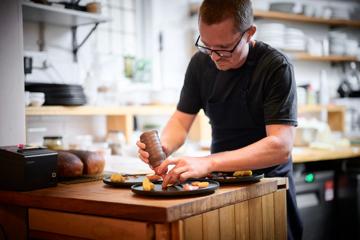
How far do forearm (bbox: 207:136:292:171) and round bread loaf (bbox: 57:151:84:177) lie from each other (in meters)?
0.63

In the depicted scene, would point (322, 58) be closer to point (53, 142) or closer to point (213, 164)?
point (53, 142)

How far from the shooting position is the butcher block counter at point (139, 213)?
1445mm

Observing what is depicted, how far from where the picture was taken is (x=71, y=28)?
367 centimetres

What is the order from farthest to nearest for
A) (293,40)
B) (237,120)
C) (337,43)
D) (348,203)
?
(337,43) → (293,40) → (348,203) → (237,120)

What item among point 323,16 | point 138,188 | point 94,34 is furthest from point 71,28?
point 323,16

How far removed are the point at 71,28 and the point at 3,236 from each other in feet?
6.94

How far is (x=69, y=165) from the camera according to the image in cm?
207

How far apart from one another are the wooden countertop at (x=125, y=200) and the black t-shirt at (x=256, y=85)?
30 centimetres

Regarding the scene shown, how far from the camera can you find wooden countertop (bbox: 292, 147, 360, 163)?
3.51m

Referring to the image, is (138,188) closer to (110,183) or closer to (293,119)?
(110,183)

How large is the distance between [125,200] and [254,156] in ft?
1.74

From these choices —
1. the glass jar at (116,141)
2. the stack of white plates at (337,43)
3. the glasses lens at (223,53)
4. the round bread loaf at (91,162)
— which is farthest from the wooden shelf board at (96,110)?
the stack of white plates at (337,43)

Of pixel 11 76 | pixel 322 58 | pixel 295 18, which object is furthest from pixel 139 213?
pixel 322 58

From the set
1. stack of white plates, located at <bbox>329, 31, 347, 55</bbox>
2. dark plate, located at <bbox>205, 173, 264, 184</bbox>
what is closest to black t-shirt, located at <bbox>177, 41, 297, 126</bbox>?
dark plate, located at <bbox>205, 173, 264, 184</bbox>
